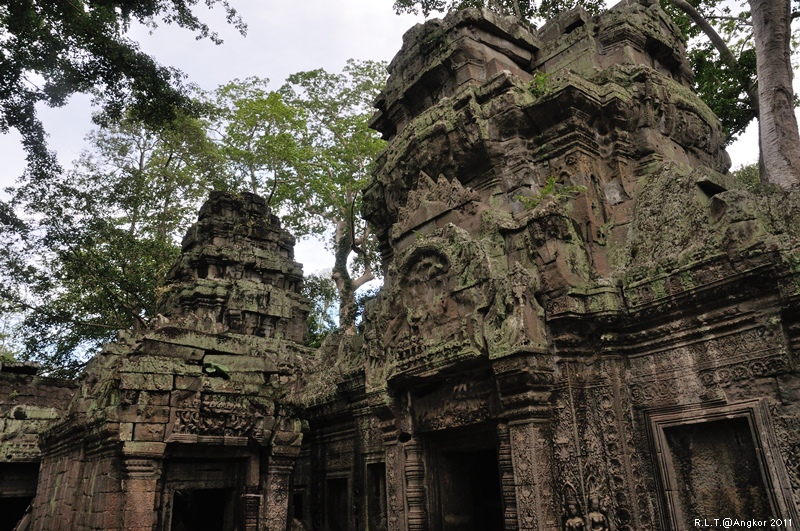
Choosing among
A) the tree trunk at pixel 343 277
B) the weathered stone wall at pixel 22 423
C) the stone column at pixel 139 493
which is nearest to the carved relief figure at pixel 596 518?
the stone column at pixel 139 493

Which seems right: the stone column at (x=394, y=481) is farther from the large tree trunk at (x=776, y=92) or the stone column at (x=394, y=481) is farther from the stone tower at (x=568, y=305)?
the large tree trunk at (x=776, y=92)

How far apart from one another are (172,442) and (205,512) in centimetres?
206

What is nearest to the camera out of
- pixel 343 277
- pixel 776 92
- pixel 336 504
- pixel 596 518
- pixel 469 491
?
pixel 596 518

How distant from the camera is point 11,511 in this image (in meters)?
13.4

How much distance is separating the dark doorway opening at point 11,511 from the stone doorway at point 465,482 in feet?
35.8

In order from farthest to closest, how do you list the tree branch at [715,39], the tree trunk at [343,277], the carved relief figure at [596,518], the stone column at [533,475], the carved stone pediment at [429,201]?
the tree trunk at [343,277] → the tree branch at [715,39] → the carved stone pediment at [429,201] → the stone column at [533,475] → the carved relief figure at [596,518]

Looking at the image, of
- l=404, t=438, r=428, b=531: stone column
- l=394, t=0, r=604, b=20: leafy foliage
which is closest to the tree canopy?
l=394, t=0, r=604, b=20: leafy foliage

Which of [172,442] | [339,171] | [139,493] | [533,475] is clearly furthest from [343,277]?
[533,475]

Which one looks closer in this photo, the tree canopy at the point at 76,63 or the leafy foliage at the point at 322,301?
the tree canopy at the point at 76,63

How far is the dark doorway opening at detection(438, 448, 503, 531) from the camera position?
8.03 meters

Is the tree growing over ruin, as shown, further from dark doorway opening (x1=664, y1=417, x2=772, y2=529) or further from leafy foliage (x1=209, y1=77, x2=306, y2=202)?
dark doorway opening (x1=664, y1=417, x2=772, y2=529)

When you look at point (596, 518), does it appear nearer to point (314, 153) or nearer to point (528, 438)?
point (528, 438)

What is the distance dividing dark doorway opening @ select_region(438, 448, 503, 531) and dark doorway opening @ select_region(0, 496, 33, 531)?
10964mm

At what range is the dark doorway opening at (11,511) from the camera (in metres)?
13.3
